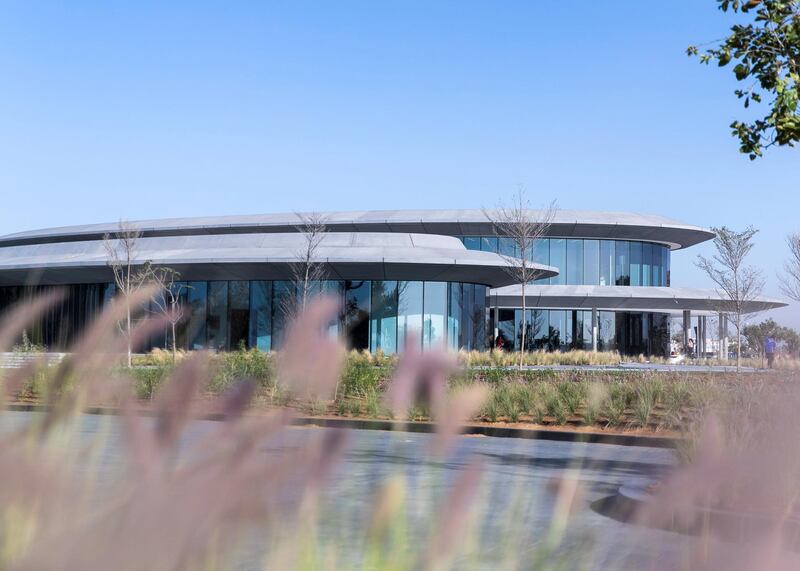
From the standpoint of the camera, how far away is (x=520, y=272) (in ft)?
124

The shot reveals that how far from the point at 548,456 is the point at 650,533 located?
9960mm

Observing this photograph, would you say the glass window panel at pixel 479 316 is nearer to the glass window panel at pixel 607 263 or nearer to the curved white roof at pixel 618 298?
the curved white roof at pixel 618 298

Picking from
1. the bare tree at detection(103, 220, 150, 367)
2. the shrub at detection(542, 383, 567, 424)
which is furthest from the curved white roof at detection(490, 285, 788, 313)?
the shrub at detection(542, 383, 567, 424)

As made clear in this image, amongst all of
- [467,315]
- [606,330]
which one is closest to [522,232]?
[467,315]

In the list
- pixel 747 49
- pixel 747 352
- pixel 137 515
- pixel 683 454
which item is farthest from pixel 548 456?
pixel 747 352

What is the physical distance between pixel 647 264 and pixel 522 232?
1676cm

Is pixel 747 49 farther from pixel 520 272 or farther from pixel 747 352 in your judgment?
pixel 747 352

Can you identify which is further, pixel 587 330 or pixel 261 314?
pixel 587 330

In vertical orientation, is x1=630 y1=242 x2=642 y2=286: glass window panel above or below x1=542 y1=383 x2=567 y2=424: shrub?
above

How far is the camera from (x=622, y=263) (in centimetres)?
5138

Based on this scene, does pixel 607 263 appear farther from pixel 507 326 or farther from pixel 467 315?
pixel 467 315

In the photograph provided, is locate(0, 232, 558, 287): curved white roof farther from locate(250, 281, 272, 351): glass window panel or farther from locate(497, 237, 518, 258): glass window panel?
locate(497, 237, 518, 258): glass window panel

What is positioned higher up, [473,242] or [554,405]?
[473,242]

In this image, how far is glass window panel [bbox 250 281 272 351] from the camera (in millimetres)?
37375
